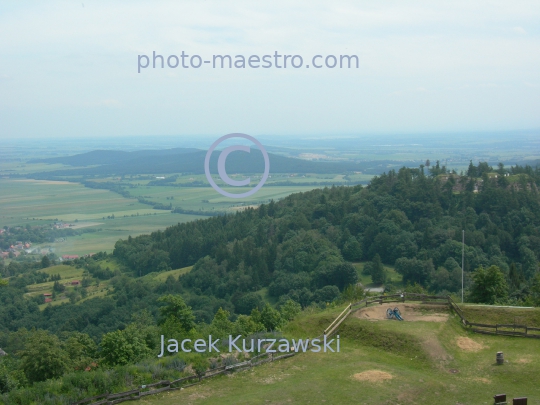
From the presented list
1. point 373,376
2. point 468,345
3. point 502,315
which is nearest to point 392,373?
point 373,376

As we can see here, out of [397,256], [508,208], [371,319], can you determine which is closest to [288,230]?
[397,256]

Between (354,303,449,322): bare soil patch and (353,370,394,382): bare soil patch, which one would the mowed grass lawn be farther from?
(354,303,449,322): bare soil patch

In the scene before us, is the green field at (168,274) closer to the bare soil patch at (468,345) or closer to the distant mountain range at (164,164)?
the distant mountain range at (164,164)

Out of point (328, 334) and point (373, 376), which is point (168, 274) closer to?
point (328, 334)

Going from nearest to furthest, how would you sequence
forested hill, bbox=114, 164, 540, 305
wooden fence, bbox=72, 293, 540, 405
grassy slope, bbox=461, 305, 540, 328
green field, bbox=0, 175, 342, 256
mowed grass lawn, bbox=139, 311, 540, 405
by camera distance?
mowed grass lawn, bbox=139, 311, 540, 405 → wooden fence, bbox=72, 293, 540, 405 → grassy slope, bbox=461, 305, 540, 328 → forested hill, bbox=114, 164, 540, 305 → green field, bbox=0, 175, 342, 256

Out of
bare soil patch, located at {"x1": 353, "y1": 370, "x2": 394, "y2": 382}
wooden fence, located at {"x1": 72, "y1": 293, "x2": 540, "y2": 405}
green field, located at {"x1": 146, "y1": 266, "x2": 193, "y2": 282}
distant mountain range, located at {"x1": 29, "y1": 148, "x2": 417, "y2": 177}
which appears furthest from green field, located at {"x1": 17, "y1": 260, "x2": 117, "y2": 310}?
bare soil patch, located at {"x1": 353, "y1": 370, "x2": 394, "y2": 382}

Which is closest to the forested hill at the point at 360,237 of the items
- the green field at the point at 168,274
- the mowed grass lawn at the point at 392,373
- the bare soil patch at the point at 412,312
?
the green field at the point at 168,274

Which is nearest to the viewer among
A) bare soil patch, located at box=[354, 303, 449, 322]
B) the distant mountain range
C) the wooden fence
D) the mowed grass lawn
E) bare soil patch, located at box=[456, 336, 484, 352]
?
the mowed grass lawn

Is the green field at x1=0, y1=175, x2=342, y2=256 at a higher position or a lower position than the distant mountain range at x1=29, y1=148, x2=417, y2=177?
lower
